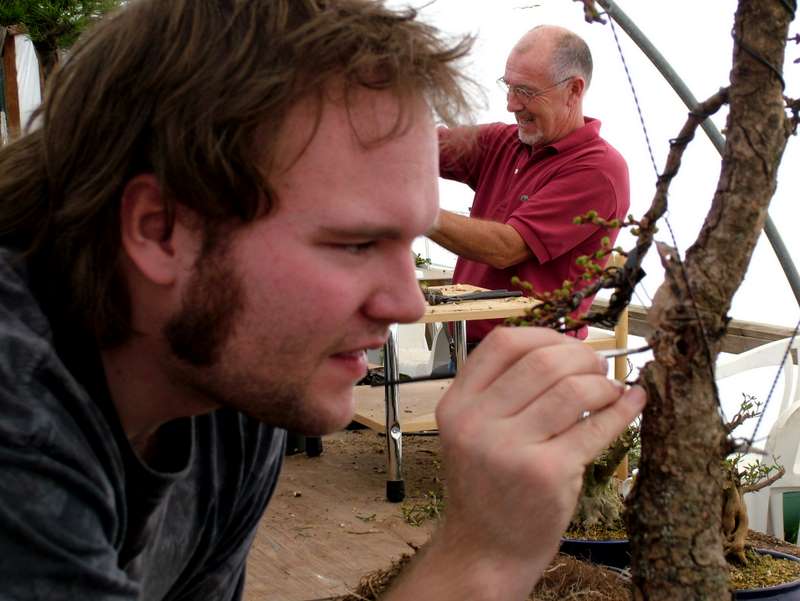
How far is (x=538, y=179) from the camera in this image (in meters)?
3.24

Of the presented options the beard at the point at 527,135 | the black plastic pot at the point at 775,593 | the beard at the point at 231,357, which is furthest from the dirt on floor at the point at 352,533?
the beard at the point at 527,135

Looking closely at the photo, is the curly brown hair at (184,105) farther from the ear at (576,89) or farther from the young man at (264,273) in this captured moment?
the ear at (576,89)

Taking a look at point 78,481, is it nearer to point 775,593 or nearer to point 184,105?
point 184,105

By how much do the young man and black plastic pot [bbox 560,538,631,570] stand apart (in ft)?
3.00

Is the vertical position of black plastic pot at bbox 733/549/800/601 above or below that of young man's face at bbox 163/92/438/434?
below

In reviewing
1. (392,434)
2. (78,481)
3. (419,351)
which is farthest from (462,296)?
(419,351)

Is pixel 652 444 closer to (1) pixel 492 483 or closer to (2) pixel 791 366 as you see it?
(1) pixel 492 483

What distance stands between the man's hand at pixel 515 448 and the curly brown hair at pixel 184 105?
0.89 ft

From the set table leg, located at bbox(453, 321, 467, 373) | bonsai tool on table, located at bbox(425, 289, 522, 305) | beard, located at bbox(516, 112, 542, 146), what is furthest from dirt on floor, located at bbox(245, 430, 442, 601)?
beard, located at bbox(516, 112, 542, 146)

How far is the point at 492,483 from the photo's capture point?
95 centimetres

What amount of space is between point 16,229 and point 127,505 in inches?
13.1

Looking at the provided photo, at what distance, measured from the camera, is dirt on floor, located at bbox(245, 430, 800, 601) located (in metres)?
1.61

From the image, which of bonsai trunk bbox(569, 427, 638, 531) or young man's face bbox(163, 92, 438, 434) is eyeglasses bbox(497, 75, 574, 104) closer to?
bonsai trunk bbox(569, 427, 638, 531)

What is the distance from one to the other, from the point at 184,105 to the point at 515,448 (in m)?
0.47
